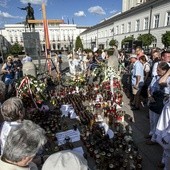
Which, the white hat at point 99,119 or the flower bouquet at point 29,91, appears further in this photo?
the flower bouquet at point 29,91

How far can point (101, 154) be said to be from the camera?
297 centimetres

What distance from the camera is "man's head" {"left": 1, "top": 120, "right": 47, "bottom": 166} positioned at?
4.92 feet

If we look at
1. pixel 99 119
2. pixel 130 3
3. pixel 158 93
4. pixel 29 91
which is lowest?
pixel 99 119

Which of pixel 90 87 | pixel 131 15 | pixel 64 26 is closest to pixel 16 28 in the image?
pixel 64 26

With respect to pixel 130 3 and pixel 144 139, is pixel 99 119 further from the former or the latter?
pixel 130 3

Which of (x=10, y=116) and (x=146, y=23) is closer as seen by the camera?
(x=10, y=116)

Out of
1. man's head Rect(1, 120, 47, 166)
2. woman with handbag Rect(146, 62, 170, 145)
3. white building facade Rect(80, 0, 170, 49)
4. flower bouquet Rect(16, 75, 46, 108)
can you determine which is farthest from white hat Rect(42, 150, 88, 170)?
white building facade Rect(80, 0, 170, 49)

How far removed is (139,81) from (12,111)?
378cm

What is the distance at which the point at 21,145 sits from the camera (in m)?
1.51

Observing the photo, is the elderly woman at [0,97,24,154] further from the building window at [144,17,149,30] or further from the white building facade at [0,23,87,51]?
the white building facade at [0,23,87,51]

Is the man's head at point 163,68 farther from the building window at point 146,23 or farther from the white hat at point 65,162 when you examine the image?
the building window at point 146,23

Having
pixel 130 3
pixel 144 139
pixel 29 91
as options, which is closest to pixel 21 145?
pixel 144 139

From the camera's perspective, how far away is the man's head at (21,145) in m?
1.50

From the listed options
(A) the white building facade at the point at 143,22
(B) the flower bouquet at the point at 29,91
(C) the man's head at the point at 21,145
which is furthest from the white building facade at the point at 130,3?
(C) the man's head at the point at 21,145
